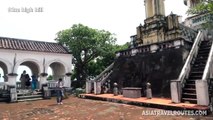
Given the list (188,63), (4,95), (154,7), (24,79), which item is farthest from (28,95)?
(154,7)

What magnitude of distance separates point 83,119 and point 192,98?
17.9 feet

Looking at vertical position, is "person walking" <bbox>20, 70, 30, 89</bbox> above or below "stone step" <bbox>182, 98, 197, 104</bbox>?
above

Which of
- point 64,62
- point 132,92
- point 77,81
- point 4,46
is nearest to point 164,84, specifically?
point 132,92

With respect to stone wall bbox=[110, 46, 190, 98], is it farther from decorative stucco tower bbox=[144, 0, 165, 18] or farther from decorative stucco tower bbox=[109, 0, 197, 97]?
decorative stucco tower bbox=[144, 0, 165, 18]

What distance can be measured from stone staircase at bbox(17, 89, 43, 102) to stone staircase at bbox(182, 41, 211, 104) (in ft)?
40.5

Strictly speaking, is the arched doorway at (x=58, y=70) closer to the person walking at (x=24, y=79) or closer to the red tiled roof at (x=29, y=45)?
the red tiled roof at (x=29, y=45)

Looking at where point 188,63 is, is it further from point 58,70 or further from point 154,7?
point 58,70

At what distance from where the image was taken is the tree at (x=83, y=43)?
26344 millimetres

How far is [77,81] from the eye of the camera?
28.2m

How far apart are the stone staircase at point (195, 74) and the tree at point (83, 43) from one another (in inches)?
582

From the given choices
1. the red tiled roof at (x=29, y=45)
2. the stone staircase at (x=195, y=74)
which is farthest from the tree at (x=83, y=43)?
the stone staircase at (x=195, y=74)

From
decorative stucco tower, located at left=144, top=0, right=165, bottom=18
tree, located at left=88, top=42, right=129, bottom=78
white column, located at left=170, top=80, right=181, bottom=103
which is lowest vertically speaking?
white column, located at left=170, top=80, right=181, bottom=103

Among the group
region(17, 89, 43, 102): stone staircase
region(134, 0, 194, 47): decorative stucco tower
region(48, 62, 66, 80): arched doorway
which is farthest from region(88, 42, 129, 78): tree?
region(17, 89, 43, 102): stone staircase

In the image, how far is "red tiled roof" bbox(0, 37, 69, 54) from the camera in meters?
19.8
